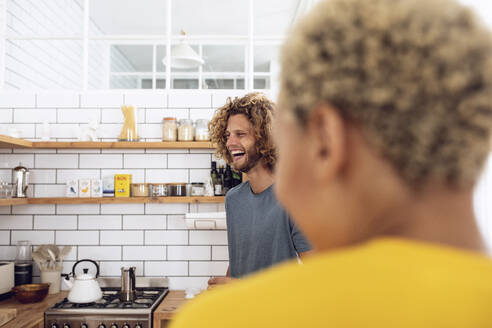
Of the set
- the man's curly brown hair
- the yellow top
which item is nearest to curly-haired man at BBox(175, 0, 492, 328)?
the yellow top

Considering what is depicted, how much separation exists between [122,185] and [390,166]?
8.59 ft

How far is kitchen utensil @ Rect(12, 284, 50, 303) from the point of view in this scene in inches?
96.0

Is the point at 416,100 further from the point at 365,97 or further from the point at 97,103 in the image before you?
the point at 97,103

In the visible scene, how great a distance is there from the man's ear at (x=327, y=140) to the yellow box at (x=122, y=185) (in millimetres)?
2546

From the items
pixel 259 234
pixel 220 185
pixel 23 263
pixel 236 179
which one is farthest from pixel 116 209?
pixel 259 234

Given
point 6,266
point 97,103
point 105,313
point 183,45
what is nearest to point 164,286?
point 105,313

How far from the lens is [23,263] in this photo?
9.02ft

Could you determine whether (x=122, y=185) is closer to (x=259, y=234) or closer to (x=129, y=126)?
(x=129, y=126)

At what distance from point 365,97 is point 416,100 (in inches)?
1.8

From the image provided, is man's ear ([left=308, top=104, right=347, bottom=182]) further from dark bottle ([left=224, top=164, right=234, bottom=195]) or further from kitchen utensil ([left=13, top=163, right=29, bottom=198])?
kitchen utensil ([left=13, top=163, right=29, bottom=198])

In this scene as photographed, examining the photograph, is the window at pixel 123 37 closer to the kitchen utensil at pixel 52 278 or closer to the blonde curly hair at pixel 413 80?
the kitchen utensil at pixel 52 278

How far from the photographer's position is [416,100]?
1.20 ft

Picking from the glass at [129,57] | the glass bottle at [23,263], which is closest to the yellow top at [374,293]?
the glass bottle at [23,263]

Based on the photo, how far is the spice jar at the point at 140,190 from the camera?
9.16ft
